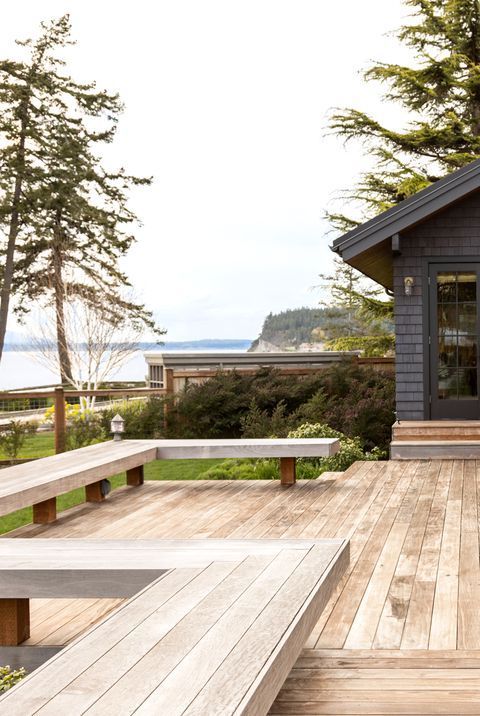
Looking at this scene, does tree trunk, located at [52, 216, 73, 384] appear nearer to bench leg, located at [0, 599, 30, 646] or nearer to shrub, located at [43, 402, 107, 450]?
shrub, located at [43, 402, 107, 450]

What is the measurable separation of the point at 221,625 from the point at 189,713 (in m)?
0.69

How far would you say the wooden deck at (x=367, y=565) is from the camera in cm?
320

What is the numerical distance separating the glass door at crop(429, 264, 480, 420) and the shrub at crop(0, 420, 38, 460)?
5.45 meters

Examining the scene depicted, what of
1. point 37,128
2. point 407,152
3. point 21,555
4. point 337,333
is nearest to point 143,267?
point 37,128

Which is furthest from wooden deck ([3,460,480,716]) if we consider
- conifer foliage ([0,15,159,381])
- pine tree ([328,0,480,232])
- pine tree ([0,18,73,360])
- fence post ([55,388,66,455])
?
pine tree ([0,18,73,360])

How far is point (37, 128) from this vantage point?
24.8m

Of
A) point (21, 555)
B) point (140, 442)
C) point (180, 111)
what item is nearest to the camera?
point (21, 555)

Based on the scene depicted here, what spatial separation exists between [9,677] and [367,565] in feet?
7.11

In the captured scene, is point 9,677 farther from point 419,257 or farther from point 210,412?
point 210,412

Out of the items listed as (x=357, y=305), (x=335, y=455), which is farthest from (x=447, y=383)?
(x=357, y=305)

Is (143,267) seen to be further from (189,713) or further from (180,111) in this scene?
(189,713)

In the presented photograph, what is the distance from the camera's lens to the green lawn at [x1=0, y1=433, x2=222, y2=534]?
354 inches

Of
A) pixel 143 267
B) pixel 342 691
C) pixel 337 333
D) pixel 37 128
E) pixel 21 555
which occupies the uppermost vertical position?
pixel 37 128

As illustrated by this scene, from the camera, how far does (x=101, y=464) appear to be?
266 inches
